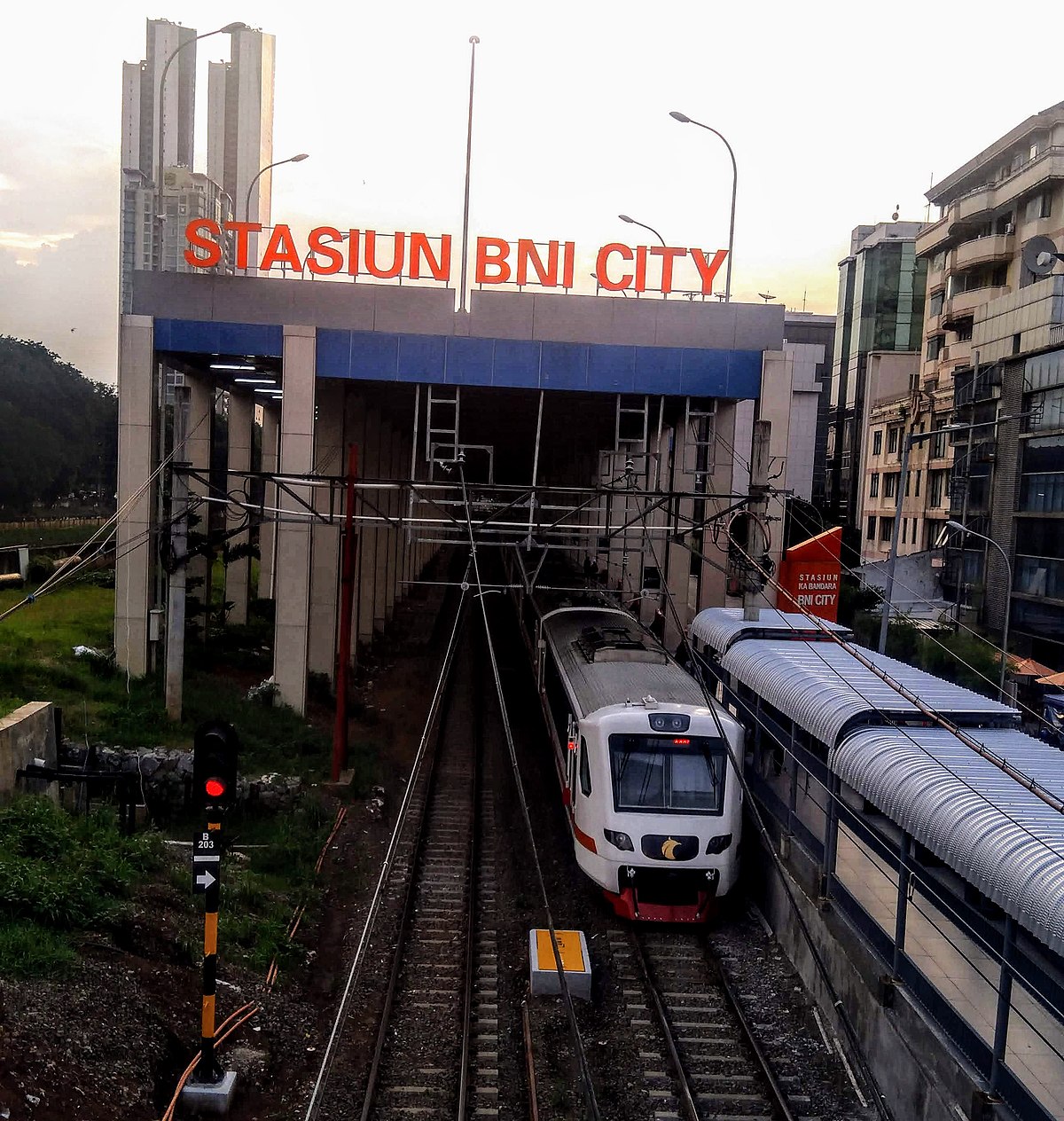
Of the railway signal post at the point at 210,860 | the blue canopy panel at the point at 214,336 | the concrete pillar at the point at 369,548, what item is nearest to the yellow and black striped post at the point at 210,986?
the railway signal post at the point at 210,860

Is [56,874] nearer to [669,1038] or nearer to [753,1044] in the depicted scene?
[669,1038]

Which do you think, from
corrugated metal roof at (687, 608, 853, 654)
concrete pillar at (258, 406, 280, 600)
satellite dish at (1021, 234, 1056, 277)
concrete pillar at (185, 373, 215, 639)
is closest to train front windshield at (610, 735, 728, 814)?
corrugated metal roof at (687, 608, 853, 654)

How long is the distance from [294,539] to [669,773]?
10017 mm

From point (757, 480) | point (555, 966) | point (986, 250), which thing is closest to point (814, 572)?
point (757, 480)

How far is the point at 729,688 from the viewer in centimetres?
1526

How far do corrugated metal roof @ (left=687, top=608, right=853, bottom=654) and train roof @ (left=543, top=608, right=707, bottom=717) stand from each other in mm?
945

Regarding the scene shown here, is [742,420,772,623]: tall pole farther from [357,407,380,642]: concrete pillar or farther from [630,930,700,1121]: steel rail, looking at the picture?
[357,407,380,642]: concrete pillar

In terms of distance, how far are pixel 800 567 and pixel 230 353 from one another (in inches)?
461

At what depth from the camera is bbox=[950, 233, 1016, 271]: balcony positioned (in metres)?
38.2

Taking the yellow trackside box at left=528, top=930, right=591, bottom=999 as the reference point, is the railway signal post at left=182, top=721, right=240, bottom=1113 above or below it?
above

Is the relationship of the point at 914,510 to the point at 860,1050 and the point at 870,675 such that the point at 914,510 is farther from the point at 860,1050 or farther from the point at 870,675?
the point at 860,1050

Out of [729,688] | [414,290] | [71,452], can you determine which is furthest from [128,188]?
[729,688]

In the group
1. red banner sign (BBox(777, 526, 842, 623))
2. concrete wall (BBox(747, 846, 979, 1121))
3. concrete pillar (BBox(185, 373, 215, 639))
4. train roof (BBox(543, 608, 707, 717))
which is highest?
concrete pillar (BBox(185, 373, 215, 639))

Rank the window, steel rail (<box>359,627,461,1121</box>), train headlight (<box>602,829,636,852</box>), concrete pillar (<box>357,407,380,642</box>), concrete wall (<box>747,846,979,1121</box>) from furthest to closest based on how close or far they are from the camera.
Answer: the window
concrete pillar (<box>357,407,380,642</box>)
train headlight (<box>602,829,636,852</box>)
steel rail (<box>359,627,461,1121</box>)
concrete wall (<box>747,846,979,1121</box>)
